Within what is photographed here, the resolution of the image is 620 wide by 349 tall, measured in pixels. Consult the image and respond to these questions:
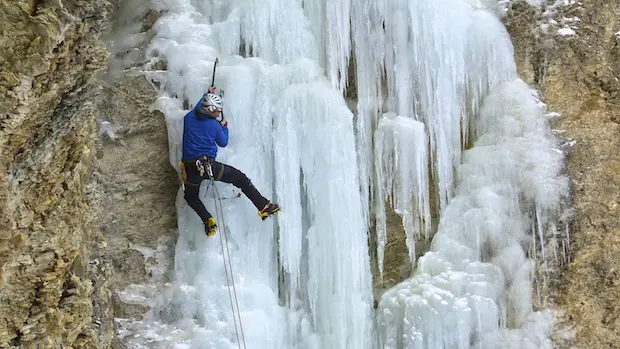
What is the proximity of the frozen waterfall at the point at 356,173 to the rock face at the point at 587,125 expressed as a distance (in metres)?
0.22

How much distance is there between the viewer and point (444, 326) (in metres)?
5.26

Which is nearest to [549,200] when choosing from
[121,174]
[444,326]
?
[444,326]

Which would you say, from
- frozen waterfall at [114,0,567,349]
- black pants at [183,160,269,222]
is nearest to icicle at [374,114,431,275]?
frozen waterfall at [114,0,567,349]

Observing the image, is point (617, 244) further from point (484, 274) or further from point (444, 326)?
point (444, 326)

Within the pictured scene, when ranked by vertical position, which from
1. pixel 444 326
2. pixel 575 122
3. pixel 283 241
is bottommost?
pixel 444 326

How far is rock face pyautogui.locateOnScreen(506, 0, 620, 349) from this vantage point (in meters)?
5.33

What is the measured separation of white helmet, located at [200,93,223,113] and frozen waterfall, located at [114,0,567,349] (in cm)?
32

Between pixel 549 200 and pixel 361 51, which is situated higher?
pixel 361 51

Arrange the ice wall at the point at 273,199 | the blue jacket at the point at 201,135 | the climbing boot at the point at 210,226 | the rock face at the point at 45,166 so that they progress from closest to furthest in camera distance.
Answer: the rock face at the point at 45,166
the blue jacket at the point at 201,135
the climbing boot at the point at 210,226
the ice wall at the point at 273,199

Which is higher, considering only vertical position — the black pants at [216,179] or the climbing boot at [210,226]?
the black pants at [216,179]

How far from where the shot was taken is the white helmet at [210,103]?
4.71 meters

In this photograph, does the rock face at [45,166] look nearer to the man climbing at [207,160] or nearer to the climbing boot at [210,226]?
the man climbing at [207,160]

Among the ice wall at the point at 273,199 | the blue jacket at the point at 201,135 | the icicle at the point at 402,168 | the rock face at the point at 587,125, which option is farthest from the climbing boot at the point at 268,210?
the rock face at the point at 587,125

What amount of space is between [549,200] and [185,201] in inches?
133
